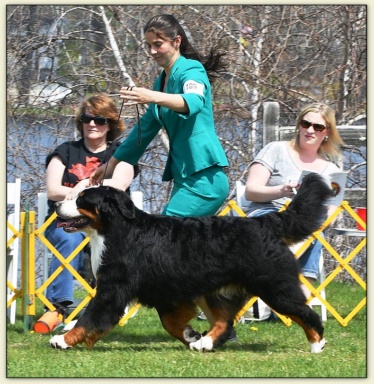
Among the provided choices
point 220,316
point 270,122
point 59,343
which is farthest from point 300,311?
point 270,122

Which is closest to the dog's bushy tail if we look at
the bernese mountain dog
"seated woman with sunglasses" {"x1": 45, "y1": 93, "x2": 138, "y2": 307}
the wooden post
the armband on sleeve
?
the bernese mountain dog

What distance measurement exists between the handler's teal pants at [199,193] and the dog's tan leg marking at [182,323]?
1.90 feet

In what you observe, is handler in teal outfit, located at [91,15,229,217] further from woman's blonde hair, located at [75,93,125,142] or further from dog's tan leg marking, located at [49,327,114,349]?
woman's blonde hair, located at [75,93,125,142]

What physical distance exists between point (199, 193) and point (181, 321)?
798mm

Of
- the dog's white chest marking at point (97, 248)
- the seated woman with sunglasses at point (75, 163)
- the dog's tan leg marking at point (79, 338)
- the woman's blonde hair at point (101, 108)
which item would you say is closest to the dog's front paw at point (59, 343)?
the dog's tan leg marking at point (79, 338)

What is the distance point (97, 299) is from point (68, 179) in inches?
55.7

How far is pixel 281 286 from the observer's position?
15.9 feet

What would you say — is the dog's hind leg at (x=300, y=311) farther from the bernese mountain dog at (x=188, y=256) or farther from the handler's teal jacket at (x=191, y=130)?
the handler's teal jacket at (x=191, y=130)

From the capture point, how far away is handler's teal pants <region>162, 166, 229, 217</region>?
500 cm

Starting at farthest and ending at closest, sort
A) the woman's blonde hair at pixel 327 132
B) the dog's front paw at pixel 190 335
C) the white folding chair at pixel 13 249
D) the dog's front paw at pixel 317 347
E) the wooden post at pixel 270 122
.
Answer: the wooden post at pixel 270 122 < the white folding chair at pixel 13 249 < the woman's blonde hair at pixel 327 132 < the dog's front paw at pixel 190 335 < the dog's front paw at pixel 317 347

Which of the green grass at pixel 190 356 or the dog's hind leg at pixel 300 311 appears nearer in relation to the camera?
the green grass at pixel 190 356

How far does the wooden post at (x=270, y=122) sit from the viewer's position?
25.0ft

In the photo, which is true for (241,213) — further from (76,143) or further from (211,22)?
(211,22)

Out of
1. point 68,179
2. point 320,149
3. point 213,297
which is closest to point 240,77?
point 320,149
